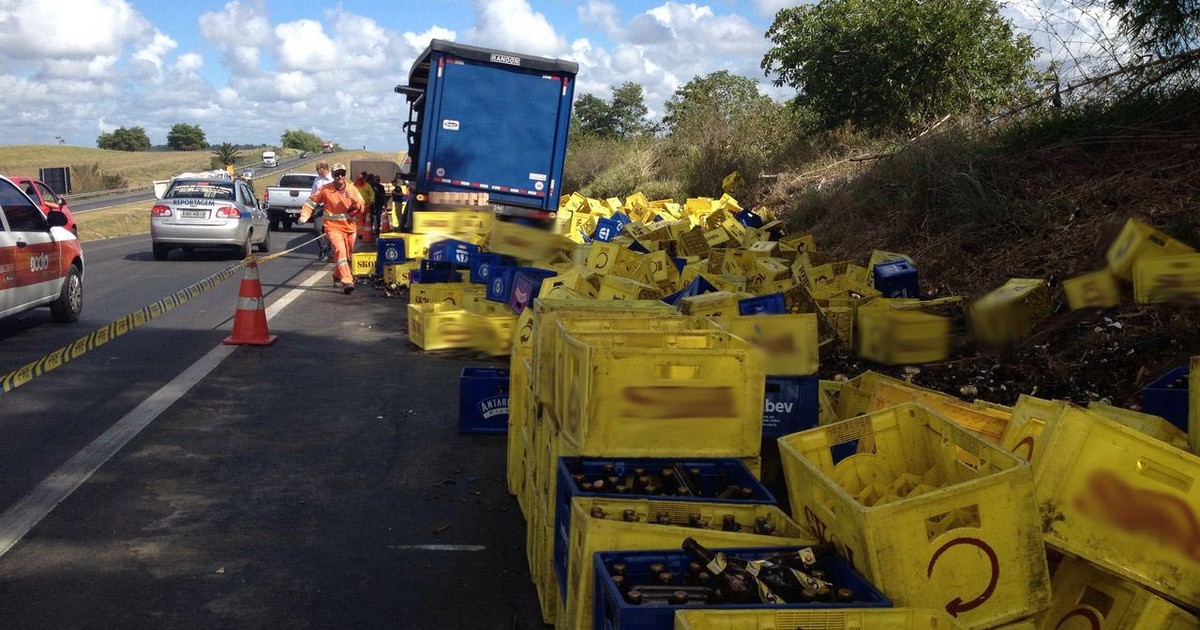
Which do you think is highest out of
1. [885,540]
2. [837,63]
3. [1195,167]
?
[837,63]

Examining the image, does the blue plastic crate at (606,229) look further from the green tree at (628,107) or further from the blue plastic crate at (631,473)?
the green tree at (628,107)

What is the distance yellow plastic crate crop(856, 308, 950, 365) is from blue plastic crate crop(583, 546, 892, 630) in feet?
19.7

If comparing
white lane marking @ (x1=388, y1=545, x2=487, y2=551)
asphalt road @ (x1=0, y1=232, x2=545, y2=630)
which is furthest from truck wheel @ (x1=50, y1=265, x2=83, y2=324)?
white lane marking @ (x1=388, y1=545, x2=487, y2=551)

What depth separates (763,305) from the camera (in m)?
7.41

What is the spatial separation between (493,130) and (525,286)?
20.7 feet

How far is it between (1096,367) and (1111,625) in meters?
4.62

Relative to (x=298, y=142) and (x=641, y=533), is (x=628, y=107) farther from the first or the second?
(x=298, y=142)

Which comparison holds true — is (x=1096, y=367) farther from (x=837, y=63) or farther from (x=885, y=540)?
(x=837, y=63)

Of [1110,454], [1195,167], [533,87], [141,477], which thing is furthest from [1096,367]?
[533,87]

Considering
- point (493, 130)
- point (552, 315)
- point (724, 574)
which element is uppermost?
A: point (493, 130)

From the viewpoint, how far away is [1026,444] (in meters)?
4.44

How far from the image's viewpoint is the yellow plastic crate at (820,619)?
2.95m

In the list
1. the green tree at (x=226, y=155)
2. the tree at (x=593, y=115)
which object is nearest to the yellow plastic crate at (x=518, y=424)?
the tree at (x=593, y=115)

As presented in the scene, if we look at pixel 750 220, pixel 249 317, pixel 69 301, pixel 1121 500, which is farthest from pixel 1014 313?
pixel 69 301
